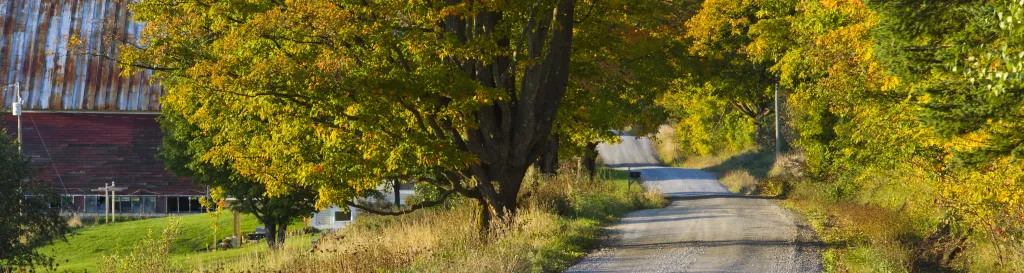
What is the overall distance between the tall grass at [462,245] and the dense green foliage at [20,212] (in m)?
7.97

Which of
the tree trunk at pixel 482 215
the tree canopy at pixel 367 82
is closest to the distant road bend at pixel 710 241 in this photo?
the tree trunk at pixel 482 215

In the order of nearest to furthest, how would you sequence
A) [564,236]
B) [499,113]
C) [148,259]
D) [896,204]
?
1. [148,259]
2. [564,236]
3. [499,113]
4. [896,204]

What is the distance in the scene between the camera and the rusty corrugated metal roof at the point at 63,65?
49.5 meters

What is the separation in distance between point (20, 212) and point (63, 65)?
91.0ft

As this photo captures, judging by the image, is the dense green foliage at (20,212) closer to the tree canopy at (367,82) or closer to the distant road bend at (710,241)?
the tree canopy at (367,82)

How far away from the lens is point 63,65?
50.7 meters

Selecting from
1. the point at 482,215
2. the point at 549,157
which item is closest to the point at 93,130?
the point at 549,157

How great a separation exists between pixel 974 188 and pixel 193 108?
1263 cm

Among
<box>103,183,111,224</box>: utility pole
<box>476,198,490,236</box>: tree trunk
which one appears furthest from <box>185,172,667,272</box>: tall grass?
<box>103,183,111,224</box>: utility pole

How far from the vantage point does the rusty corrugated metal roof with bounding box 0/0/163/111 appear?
49500 millimetres

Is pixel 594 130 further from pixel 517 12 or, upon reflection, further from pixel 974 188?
pixel 974 188

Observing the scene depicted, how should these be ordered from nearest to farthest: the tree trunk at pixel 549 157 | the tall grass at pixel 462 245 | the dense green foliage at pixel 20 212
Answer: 1. the tall grass at pixel 462 245
2. the dense green foliage at pixel 20 212
3. the tree trunk at pixel 549 157

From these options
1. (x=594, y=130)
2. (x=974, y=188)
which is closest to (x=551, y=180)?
(x=594, y=130)

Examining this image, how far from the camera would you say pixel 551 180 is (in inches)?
1064
